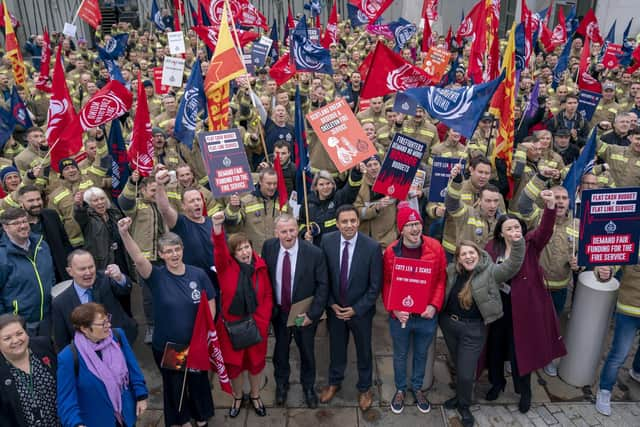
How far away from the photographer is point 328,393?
5.40 m

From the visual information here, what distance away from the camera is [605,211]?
182 inches

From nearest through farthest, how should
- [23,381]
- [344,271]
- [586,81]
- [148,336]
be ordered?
[23,381] < [344,271] < [148,336] < [586,81]

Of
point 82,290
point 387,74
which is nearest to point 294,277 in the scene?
point 82,290

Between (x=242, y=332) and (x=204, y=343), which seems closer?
(x=204, y=343)

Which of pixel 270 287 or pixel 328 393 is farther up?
pixel 270 287

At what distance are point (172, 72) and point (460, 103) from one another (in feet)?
18.9

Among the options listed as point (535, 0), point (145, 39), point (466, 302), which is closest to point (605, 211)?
point (466, 302)

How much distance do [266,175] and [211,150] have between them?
2.36ft

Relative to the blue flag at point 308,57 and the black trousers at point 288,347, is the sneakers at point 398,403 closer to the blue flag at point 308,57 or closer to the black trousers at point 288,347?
the black trousers at point 288,347

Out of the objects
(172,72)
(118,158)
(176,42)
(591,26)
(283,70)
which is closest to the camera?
(118,158)

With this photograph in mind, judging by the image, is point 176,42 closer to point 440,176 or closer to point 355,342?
point 440,176

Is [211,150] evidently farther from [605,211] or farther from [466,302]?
[605,211]

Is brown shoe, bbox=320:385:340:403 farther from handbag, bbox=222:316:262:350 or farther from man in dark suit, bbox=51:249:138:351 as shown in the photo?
man in dark suit, bbox=51:249:138:351

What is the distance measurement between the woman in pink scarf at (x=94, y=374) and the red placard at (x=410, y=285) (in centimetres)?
232
